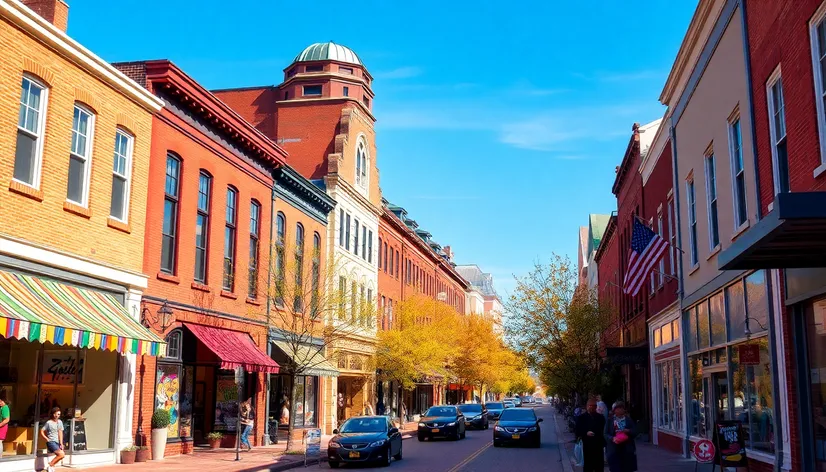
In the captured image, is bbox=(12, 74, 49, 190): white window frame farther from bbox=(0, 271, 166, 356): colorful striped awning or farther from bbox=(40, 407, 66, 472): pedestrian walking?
bbox=(40, 407, 66, 472): pedestrian walking

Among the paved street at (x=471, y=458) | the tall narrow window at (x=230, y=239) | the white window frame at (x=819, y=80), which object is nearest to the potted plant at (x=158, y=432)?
the paved street at (x=471, y=458)

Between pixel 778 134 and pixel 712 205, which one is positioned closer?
pixel 778 134

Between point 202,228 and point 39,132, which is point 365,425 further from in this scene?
point 39,132

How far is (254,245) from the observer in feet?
97.4

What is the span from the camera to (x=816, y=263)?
11.7 metres

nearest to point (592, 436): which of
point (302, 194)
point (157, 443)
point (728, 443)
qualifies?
point (728, 443)

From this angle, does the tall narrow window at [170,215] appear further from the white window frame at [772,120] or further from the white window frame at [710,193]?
the white window frame at [772,120]

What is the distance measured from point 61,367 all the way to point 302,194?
16.1m

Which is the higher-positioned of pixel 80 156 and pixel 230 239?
pixel 80 156

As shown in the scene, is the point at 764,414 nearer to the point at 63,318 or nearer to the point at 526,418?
the point at 63,318

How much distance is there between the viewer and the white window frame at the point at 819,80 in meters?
11.8

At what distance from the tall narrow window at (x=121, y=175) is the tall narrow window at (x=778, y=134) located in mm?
15842

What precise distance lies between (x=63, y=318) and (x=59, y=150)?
420 centimetres

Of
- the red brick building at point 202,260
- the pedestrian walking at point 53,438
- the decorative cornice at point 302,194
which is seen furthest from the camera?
the decorative cornice at point 302,194
